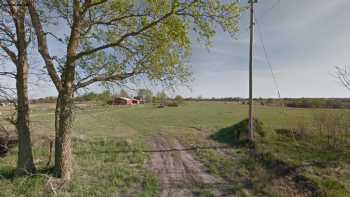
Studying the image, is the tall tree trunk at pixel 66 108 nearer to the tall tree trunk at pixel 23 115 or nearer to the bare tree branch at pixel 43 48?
the bare tree branch at pixel 43 48

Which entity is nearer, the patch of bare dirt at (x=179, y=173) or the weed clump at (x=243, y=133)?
the patch of bare dirt at (x=179, y=173)

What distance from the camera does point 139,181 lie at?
6285 mm

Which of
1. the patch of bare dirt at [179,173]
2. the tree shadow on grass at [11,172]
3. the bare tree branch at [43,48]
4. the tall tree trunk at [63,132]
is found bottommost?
the patch of bare dirt at [179,173]

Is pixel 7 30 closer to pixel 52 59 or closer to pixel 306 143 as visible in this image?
pixel 52 59

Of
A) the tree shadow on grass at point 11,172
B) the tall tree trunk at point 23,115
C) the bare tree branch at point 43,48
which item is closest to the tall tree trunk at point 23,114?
the tall tree trunk at point 23,115

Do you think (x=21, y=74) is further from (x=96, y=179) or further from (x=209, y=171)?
→ (x=209, y=171)

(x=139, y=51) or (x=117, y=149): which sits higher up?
(x=139, y=51)

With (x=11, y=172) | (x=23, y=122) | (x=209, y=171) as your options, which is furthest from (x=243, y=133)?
(x=11, y=172)

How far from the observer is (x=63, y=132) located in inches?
238

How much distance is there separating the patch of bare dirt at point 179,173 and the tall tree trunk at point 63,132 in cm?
281

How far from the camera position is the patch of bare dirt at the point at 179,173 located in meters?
5.74

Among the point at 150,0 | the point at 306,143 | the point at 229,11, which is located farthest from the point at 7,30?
the point at 306,143

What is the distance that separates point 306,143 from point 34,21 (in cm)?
1194

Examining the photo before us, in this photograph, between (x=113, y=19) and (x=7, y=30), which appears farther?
(x=113, y=19)
